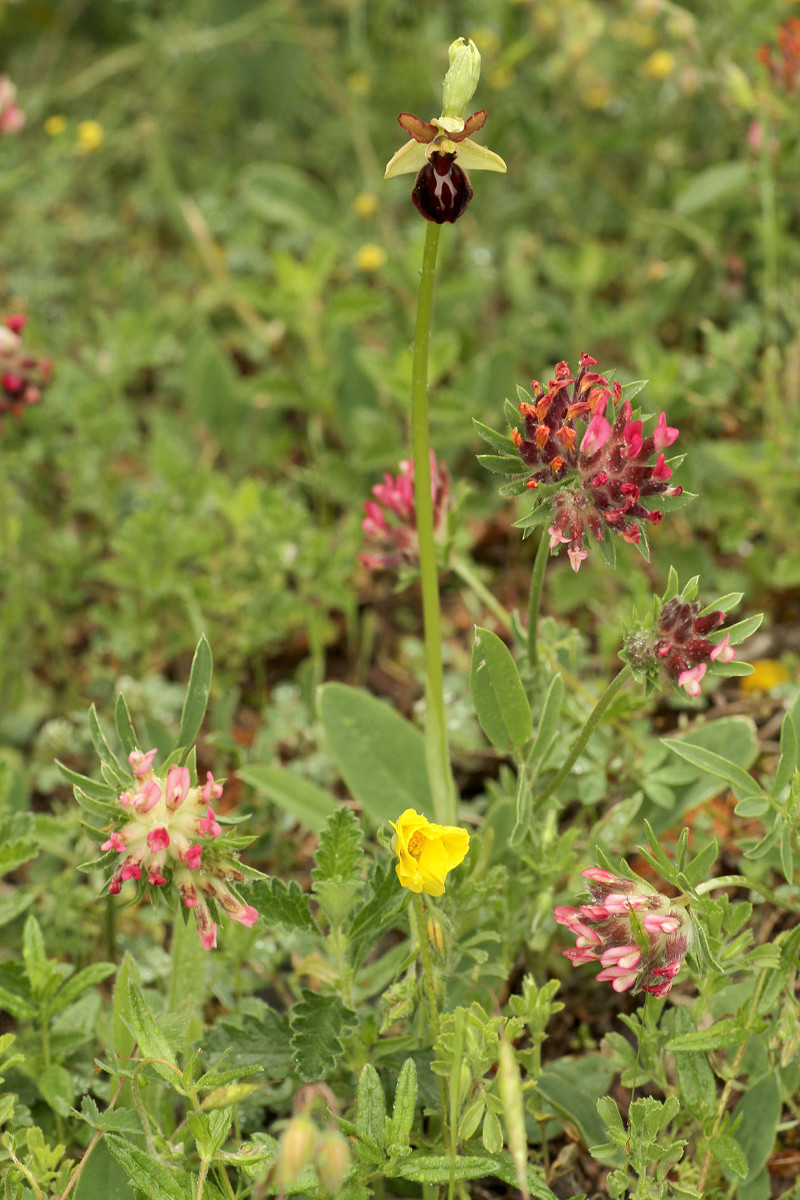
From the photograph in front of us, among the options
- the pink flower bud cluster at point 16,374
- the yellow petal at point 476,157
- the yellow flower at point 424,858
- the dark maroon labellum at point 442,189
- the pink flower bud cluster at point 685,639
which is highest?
the yellow petal at point 476,157

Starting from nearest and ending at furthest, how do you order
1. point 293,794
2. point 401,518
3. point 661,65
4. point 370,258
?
point 401,518, point 293,794, point 370,258, point 661,65

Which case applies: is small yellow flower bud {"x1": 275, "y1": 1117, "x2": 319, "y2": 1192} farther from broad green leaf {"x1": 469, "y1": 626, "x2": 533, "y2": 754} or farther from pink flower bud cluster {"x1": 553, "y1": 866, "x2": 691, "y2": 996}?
broad green leaf {"x1": 469, "y1": 626, "x2": 533, "y2": 754}

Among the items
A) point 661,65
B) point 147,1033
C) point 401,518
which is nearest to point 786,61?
point 661,65

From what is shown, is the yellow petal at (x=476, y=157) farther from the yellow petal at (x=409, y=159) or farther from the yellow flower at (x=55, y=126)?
the yellow flower at (x=55, y=126)

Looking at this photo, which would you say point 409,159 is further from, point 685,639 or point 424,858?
point 424,858

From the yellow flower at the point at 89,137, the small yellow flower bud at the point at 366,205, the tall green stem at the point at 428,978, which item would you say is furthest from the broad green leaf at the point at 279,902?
the yellow flower at the point at 89,137

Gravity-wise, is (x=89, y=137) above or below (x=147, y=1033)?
above

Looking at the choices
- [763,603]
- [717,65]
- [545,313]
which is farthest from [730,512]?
[717,65]

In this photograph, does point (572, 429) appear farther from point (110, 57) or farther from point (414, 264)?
point (110, 57)
